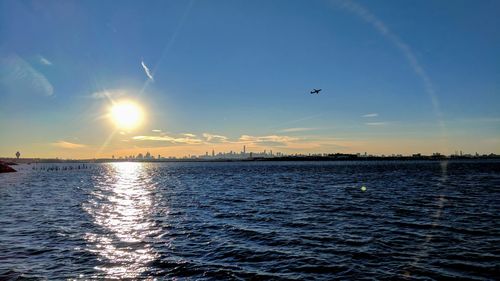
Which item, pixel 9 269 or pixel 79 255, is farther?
pixel 79 255

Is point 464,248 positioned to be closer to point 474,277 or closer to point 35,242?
point 474,277

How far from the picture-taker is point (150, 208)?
42.9 metres

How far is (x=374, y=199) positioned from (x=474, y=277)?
32.0m

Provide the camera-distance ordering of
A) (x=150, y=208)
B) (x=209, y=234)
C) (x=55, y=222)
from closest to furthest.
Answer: (x=209, y=234)
(x=55, y=222)
(x=150, y=208)

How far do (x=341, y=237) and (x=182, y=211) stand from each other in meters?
20.5

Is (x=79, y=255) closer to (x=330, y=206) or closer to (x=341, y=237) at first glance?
(x=341, y=237)

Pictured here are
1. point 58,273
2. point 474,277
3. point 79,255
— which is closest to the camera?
point 474,277

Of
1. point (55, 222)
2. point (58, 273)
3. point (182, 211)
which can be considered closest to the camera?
point (58, 273)

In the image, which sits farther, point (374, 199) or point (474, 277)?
point (374, 199)

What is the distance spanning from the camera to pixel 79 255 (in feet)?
69.9

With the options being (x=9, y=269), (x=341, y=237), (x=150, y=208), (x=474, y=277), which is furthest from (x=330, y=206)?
(x=9, y=269)

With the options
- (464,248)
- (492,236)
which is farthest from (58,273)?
(492,236)

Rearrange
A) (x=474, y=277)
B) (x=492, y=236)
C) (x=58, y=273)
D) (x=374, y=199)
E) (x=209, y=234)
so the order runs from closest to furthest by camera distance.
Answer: (x=474, y=277)
(x=58, y=273)
(x=492, y=236)
(x=209, y=234)
(x=374, y=199)

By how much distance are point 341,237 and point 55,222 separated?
26.1m
